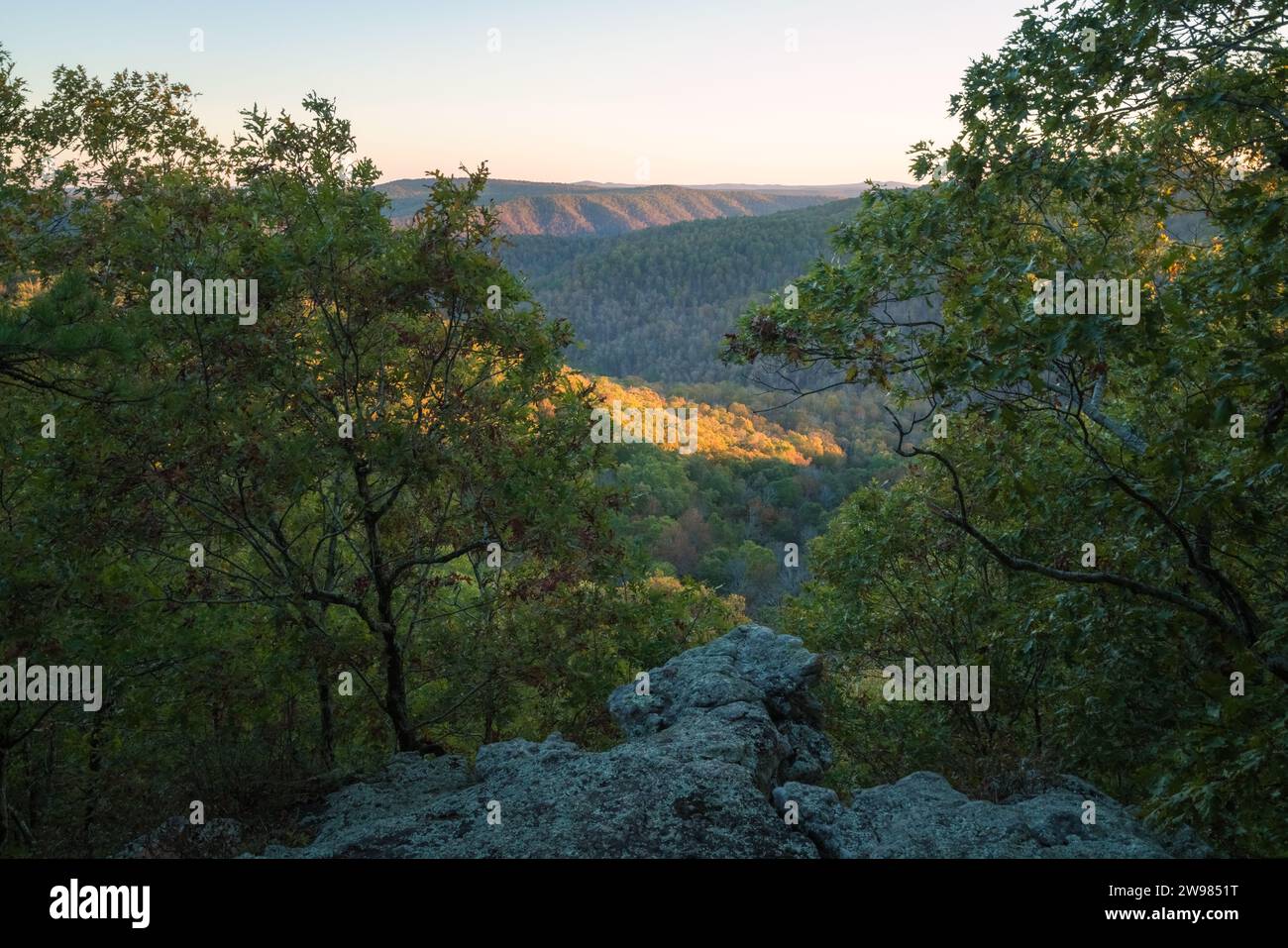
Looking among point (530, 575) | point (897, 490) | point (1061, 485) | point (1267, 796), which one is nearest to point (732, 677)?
point (530, 575)

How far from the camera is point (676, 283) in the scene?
6580 inches

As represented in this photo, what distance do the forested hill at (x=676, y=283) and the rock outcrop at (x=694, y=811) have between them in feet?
442

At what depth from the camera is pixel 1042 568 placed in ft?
18.0

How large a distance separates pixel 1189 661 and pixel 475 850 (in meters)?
5.25

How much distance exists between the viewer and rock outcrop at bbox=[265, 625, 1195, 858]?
204 inches

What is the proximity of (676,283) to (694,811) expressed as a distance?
166 metres

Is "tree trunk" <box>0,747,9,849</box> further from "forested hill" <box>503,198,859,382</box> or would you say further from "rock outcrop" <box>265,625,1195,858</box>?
"forested hill" <box>503,198,859,382</box>

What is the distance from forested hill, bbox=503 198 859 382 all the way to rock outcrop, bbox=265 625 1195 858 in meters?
135

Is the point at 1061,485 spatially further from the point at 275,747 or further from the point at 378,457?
the point at 275,747

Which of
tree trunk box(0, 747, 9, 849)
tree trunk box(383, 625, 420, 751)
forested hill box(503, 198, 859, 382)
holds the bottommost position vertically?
tree trunk box(0, 747, 9, 849)

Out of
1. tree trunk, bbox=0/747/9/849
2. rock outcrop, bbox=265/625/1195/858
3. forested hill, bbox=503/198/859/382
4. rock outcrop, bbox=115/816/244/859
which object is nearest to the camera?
rock outcrop, bbox=265/625/1195/858

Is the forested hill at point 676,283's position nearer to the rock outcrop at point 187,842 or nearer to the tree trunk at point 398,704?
the tree trunk at point 398,704

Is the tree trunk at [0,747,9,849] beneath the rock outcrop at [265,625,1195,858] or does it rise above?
beneath

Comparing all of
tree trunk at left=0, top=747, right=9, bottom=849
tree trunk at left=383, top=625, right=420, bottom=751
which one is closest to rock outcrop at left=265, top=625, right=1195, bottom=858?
tree trunk at left=383, top=625, right=420, bottom=751
